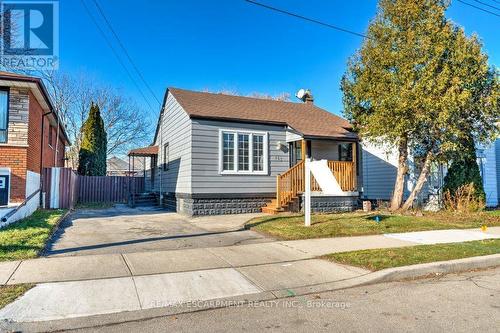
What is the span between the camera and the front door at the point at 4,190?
11.4 m

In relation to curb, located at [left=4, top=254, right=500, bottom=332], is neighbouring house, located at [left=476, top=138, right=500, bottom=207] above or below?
above

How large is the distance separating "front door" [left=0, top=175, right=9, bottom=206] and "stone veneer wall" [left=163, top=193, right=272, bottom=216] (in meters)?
5.80

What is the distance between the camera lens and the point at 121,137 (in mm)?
39219

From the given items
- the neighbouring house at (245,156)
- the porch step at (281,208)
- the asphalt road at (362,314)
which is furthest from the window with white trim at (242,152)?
the asphalt road at (362,314)

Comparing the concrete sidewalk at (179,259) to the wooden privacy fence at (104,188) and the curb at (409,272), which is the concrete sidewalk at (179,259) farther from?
the wooden privacy fence at (104,188)

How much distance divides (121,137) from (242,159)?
2798cm

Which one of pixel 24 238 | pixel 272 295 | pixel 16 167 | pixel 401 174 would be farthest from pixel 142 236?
pixel 401 174

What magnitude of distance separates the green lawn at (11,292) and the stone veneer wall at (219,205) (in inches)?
346

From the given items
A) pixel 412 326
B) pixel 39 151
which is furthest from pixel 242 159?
pixel 412 326

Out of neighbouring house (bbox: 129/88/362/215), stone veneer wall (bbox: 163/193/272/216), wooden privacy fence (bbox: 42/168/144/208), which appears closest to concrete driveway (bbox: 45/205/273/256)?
stone veneer wall (bbox: 163/193/272/216)

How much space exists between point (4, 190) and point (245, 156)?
27.2 feet

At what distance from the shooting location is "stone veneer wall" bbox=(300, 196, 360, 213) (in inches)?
582

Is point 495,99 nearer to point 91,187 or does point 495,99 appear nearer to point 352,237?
point 352,237

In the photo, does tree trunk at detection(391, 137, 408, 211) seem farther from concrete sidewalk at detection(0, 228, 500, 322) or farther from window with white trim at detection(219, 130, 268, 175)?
concrete sidewalk at detection(0, 228, 500, 322)
